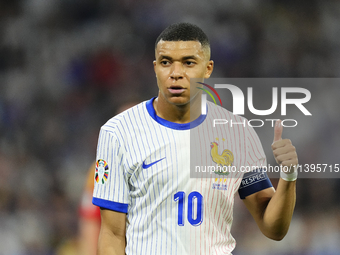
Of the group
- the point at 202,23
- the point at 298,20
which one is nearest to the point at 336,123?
the point at 298,20

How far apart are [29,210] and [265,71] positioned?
11.0 feet

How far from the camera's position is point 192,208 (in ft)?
6.40

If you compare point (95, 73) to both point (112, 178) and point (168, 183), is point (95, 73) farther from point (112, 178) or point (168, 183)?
point (168, 183)

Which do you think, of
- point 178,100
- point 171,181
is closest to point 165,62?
point 178,100

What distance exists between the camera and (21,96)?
512cm

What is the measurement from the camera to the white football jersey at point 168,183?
6.32 feet

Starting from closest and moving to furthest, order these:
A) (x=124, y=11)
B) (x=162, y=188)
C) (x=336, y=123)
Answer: (x=162, y=188), (x=336, y=123), (x=124, y=11)

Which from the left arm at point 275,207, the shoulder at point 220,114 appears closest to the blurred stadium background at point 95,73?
the left arm at point 275,207

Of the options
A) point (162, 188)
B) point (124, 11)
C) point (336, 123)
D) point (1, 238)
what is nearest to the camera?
point (162, 188)

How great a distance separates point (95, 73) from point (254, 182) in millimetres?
3422

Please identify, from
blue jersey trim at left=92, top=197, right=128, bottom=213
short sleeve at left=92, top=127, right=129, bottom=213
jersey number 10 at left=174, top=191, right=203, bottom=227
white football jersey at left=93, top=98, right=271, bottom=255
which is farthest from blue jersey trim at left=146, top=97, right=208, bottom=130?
blue jersey trim at left=92, top=197, right=128, bottom=213

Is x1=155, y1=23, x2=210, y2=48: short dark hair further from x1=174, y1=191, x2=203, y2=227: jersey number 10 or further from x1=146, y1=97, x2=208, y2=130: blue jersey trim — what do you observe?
x1=174, y1=191, x2=203, y2=227: jersey number 10

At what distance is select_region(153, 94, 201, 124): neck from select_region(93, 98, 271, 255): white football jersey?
3 centimetres

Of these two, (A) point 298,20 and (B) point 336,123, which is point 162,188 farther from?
(A) point 298,20
